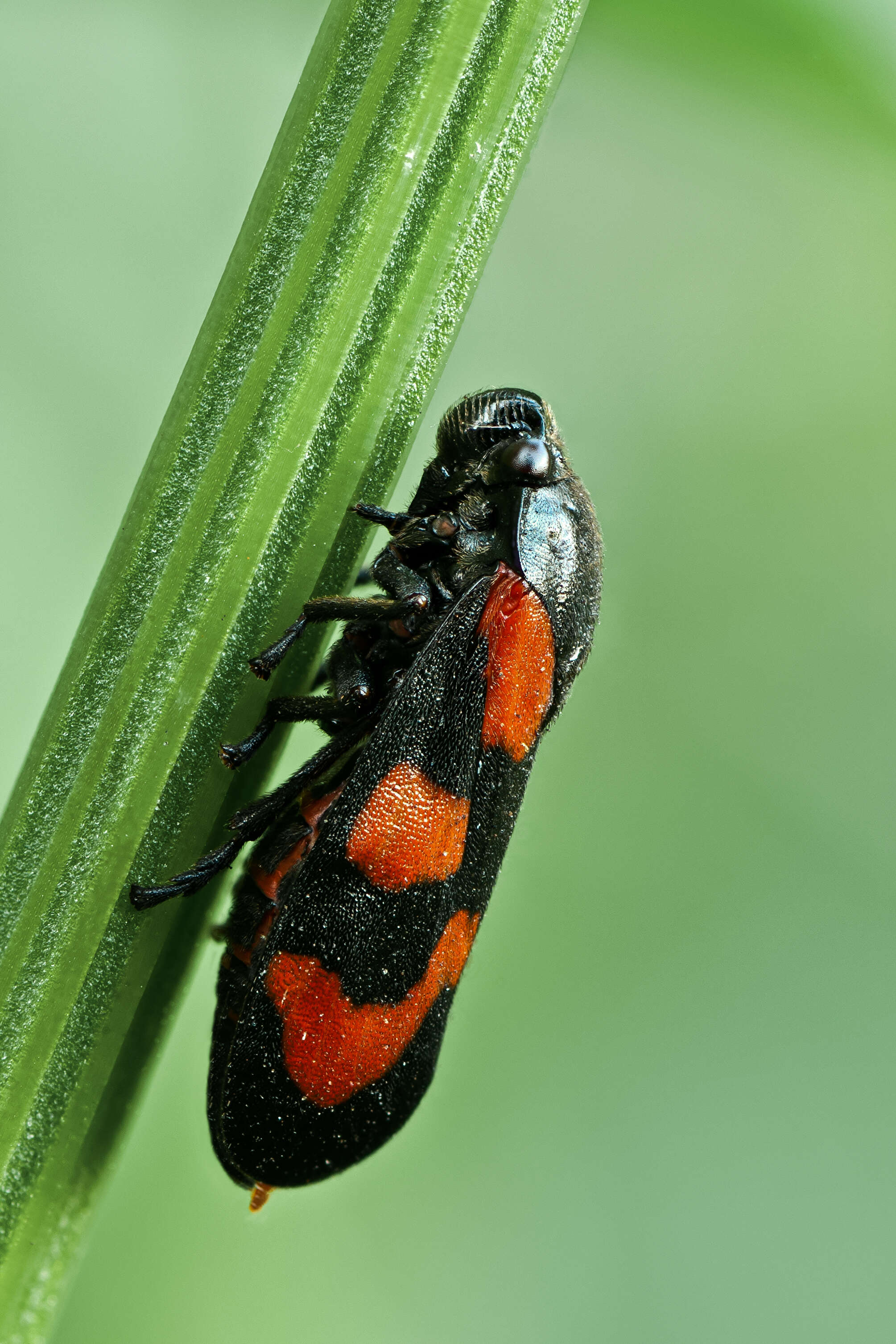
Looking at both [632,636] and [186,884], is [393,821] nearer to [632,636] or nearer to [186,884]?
[186,884]

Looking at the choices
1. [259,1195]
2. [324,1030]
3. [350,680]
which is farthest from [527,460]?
[259,1195]

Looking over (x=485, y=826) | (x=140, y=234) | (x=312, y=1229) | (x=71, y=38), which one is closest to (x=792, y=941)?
(x=312, y=1229)

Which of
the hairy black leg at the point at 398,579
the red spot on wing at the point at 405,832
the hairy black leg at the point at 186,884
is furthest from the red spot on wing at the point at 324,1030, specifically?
the hairy black leg at the point at 398,579

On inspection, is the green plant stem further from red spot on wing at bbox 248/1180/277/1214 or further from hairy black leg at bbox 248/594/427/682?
red spot on wing at bbox 248/1180/277/1214


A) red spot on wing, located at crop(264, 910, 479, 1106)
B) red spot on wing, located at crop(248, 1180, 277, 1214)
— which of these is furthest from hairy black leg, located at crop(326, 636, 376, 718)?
red spot on wing, located at crop(248, 1180, 277, 1214)

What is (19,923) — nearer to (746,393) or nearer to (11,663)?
(11,663)

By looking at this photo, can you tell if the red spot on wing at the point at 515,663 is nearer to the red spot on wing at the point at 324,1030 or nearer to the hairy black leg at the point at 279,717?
the hairy black leg at the point at 279,717
